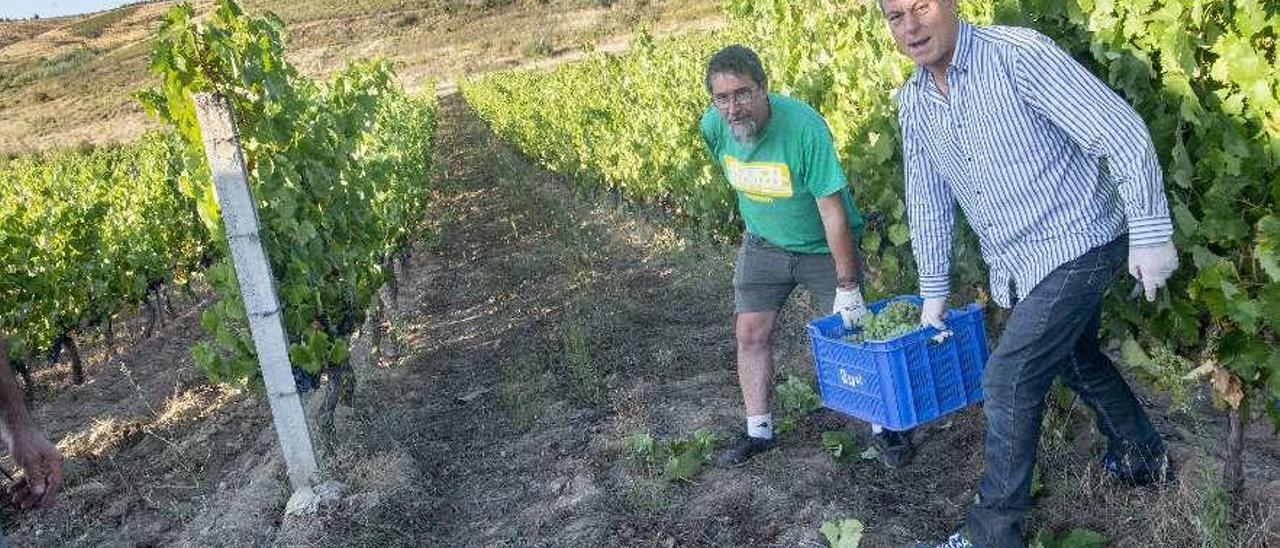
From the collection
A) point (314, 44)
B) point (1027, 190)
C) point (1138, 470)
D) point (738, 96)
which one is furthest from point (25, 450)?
point (314, 44)

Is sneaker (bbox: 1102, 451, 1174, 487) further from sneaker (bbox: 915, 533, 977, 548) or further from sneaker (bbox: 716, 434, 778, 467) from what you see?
sneaker (bbox: 716, 434, 778, 467)

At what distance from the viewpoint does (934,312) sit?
10.4ft

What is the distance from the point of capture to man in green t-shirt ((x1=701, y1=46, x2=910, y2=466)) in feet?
11.5

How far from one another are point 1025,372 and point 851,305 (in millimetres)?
875

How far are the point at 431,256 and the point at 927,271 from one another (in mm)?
8365

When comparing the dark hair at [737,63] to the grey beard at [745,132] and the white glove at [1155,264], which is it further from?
the white glove at [1155,264]

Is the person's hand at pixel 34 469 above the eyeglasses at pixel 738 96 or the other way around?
the other way around

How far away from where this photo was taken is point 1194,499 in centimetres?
298

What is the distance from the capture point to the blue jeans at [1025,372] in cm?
267

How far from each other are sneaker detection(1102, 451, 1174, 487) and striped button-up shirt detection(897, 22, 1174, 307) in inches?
30.6

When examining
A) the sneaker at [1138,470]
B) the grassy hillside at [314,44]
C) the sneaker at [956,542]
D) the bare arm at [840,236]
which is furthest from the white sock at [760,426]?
the grassy hillside at [314,44]

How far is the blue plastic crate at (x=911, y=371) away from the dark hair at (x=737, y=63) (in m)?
0.90

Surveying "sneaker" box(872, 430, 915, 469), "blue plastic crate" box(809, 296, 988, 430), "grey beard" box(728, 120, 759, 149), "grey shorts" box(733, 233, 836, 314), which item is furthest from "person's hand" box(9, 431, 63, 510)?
"sneaker" box(872, 430, 915, 469)

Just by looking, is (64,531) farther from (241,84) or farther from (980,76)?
(980,76)
